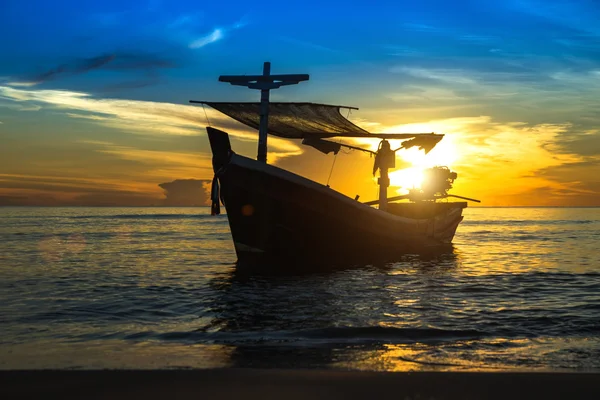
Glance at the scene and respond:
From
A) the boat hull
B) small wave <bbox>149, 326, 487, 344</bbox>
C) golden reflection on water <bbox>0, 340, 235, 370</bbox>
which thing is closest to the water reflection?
small wave <bbox>149, 326, 487, 344</bbox>

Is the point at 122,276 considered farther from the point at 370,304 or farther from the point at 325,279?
the point at 370,304

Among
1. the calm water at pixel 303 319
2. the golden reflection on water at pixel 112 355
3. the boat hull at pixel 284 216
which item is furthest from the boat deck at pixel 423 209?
the golden reflection on water at pixel 112 355

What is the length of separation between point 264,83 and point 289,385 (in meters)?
16.7

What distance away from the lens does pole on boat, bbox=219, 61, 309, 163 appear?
20.2 meters

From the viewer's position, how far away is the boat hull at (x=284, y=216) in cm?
1988

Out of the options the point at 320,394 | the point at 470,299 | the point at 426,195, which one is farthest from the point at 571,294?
the point at 426,195

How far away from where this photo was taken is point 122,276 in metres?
19.2

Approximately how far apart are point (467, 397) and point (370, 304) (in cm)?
787

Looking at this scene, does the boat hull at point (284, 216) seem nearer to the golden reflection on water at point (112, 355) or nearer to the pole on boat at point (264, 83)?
the pole on boat at point (264, 83)

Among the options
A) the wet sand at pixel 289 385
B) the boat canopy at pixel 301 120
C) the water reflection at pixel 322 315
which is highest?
the boat canopy at pixel 301 120

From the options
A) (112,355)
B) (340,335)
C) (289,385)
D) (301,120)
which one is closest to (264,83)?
(301,120)

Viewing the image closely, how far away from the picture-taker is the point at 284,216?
2017 centimetres

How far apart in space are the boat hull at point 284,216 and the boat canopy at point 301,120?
668 cm

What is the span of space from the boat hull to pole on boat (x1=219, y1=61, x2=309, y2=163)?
5.19 feet
